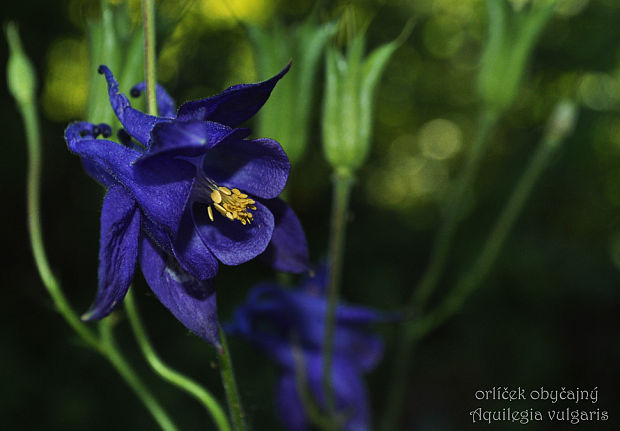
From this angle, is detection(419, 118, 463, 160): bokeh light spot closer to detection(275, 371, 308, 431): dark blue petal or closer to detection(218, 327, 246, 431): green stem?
detection(275, 371, 308, 431): dark blue petal

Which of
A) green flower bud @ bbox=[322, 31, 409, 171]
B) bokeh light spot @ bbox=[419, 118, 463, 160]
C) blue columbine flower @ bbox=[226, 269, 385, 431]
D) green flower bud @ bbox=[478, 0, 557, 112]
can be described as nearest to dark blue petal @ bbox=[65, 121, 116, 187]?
green flower bud @ bbox=[322, 31, 409, 171]

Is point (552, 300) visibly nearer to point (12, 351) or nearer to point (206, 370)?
point (206, 370)

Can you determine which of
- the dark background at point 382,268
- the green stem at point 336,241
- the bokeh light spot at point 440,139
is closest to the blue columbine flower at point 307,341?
the green stem at point 336,241

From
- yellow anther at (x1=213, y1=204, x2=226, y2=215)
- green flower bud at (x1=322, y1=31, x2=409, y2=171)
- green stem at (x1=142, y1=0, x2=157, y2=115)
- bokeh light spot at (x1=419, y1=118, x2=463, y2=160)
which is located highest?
bokeh light spot at (x1=419, y1=118, x2=463, y2=160)

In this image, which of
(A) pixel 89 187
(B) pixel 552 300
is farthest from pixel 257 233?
(A) pixel 89 187

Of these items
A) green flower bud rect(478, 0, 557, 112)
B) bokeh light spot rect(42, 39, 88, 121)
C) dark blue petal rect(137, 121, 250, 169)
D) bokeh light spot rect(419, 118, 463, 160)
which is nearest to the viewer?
dark blue petal rect(137, 121, 250, 169)

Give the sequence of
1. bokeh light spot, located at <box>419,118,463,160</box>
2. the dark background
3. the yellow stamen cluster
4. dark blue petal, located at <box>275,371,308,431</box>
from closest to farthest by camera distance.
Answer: the yellow stamen cluster, dark blue petal, located at <box>275,371,308,431</box>, the dark background, bokeh light spot, located at <box>419,118,463,160</box>

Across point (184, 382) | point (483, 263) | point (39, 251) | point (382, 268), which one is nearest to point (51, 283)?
point (39, 251)
